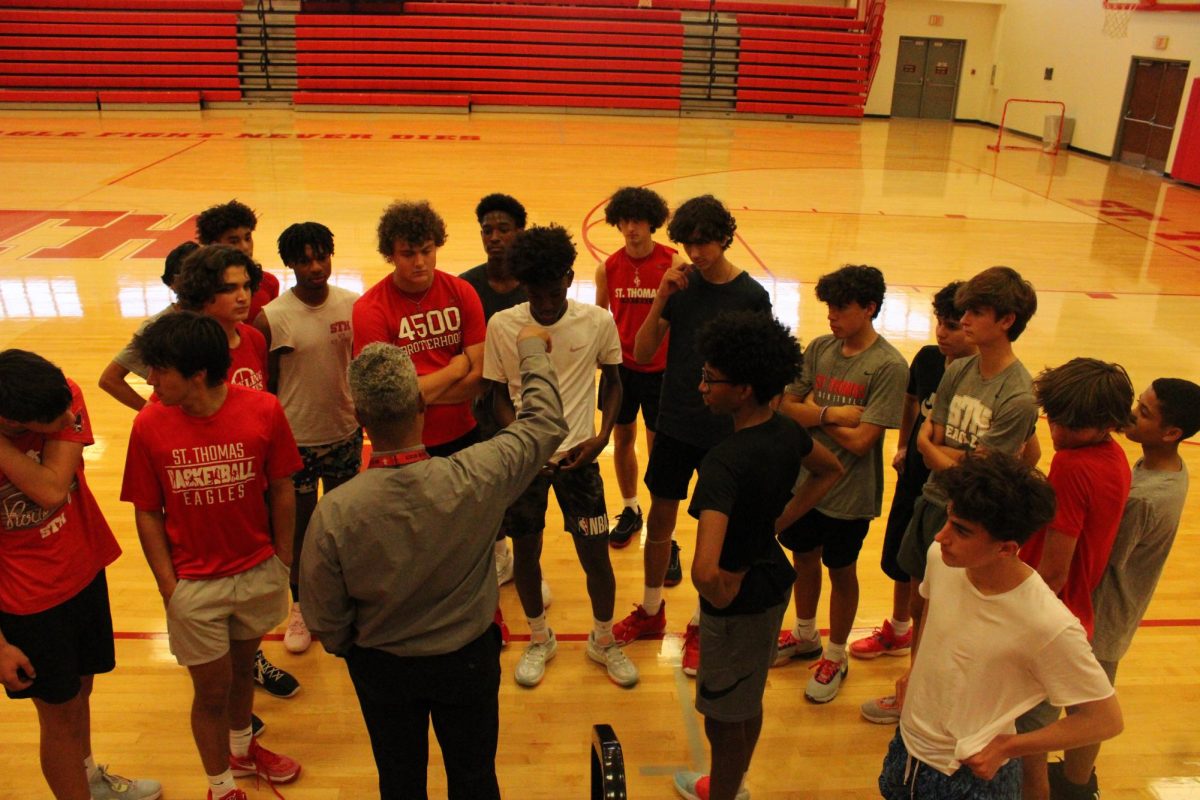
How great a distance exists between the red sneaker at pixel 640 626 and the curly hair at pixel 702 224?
1.62m

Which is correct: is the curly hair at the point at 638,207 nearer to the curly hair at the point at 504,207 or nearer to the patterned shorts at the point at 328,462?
the curly hair at the point at 504,207

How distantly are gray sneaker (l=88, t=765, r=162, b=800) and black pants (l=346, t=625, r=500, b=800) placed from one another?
1071 mm

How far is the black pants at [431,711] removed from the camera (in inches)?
87.7

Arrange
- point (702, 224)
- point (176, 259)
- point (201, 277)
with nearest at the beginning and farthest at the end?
point (201, 277)
point (702, 224)
point (176, 259)

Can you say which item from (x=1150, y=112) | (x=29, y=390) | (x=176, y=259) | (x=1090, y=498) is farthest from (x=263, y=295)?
(x=1150, y=112)

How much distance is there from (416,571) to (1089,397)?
1.83m

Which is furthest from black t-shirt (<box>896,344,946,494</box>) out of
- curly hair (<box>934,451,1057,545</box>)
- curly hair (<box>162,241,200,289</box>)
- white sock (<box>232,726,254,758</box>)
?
curly hair (<box>162,241,200,289</box>)

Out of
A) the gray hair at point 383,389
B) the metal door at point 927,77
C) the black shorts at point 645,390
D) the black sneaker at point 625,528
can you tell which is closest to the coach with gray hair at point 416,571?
the gray hair at point 383,389

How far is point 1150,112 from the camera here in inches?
681

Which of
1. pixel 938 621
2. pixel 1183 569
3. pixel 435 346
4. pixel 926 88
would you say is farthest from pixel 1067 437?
pixel 926 88

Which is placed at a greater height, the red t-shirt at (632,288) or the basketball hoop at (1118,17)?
the basketball hoop at (1118,17)

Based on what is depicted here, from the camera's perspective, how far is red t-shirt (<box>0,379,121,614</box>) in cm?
246

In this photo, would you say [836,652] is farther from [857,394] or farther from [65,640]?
[65,640]

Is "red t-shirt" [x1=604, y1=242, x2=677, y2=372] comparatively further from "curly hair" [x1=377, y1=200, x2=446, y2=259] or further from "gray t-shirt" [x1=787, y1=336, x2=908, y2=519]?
"curly hair" [x1=377, y1=200, x2=446, y2=259]
